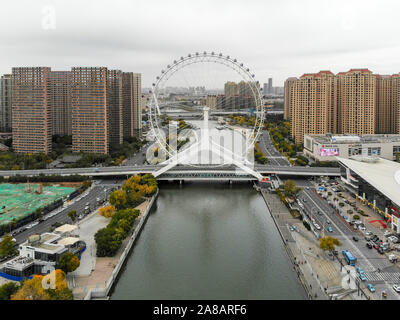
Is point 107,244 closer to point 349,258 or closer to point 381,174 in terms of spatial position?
point 349,258

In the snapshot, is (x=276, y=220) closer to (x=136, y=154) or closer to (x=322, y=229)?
(x=322, y=229)

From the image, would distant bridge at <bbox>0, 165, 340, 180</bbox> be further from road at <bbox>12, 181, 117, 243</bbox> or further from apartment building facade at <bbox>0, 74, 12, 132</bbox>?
apartment building facade at <bbox>0, 74, 12, 132</bbox>

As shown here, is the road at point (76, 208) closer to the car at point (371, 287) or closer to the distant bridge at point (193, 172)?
the distant bridge at point (193, 172)

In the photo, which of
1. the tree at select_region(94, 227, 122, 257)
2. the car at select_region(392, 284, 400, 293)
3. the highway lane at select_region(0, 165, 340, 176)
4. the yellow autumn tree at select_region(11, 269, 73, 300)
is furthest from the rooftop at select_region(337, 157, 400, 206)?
the yellow autumn tree at select_region(11, 269, 73, 300)

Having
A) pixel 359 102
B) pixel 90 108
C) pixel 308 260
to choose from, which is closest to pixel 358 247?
pixel 308 260

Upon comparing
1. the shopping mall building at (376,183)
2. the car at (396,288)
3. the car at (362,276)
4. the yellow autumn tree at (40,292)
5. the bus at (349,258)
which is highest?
the shopping mall building at (376,183)

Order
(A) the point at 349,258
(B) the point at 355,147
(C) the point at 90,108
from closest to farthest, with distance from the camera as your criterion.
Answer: (A) the point at 349,258
(B) the point at 355,147
(C) the point at 90,108

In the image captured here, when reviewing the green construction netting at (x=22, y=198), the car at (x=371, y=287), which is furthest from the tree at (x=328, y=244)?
the green construction netting at (x=22, y=198)
